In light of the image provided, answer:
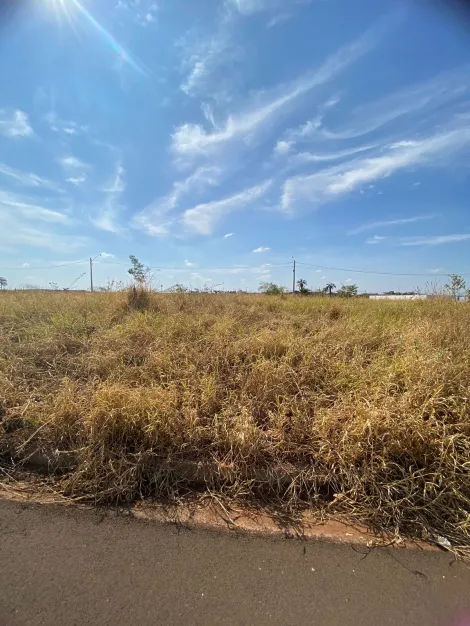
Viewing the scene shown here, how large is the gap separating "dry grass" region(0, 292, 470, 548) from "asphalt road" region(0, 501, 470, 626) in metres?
0.32

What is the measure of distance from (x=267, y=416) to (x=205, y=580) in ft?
4.61

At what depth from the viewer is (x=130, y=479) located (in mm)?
2186

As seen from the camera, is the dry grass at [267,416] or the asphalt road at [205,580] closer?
the asphalt road at [205,580]

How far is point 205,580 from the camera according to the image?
60.2 inches

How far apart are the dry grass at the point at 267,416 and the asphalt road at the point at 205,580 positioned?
0.32 meters

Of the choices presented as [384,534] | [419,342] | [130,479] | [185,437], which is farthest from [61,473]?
[419,342]

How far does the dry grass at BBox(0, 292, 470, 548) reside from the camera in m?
2.13

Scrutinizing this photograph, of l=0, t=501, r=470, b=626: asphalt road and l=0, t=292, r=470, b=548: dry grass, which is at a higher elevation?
l=0, t=292, r=470, b=548: dry grass

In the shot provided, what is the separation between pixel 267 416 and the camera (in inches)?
110

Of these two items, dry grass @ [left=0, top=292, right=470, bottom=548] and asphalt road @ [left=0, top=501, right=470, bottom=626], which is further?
dry grass @ [left=0, top=292, right=470, bottom=548]

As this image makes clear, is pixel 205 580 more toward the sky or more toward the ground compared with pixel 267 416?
more toward the ground

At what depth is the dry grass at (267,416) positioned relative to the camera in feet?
6.98

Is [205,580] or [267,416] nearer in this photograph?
[205,580]

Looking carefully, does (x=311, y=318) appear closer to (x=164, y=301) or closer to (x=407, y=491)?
(x=164, y=301)
